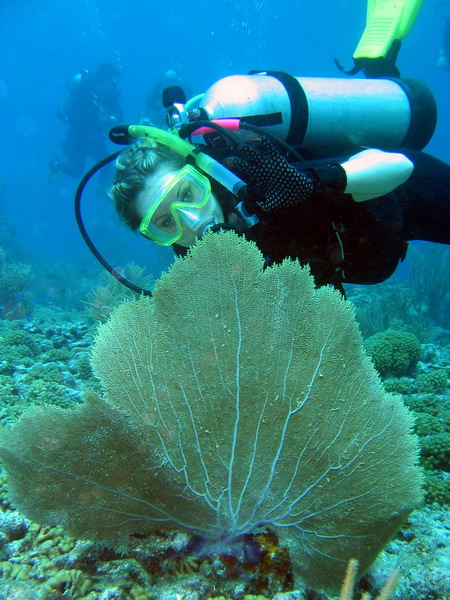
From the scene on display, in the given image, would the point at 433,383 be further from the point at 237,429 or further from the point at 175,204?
the point at 175,204

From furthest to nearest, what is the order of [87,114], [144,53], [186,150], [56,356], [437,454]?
[144,53]
[87,114]
[56,356]
[437,454]
[186,150]

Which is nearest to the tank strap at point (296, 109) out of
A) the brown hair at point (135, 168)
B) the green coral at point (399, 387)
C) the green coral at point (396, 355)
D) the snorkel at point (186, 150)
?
the snorkel at point (186, 150)

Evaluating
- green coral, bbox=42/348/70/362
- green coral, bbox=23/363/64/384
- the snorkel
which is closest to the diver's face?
A: the snorkel

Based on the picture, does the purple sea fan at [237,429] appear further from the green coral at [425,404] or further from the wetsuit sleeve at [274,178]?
the green coral at [425,404]

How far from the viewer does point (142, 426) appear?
2.04m

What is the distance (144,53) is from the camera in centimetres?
9088

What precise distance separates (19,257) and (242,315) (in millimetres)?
26531

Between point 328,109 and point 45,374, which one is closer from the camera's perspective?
point 328,109

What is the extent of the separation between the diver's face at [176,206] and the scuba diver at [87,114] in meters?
26.9

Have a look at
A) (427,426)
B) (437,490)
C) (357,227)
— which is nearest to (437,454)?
(427,426)

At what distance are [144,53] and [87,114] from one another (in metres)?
81.9

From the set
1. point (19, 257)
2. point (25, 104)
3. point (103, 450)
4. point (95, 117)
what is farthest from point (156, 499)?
point (25, 104)

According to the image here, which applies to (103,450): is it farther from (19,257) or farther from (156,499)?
(19,257)

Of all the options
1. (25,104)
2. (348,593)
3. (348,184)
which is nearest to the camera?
(348,593)
